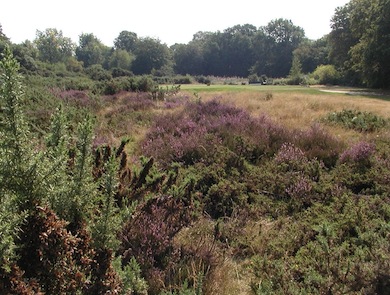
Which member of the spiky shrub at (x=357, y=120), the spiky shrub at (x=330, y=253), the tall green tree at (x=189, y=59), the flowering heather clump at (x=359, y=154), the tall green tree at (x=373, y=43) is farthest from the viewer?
the tall green tree at (x=189, y=59)

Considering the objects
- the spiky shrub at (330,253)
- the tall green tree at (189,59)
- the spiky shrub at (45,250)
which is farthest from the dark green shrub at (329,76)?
the tall green tree at (189,59)

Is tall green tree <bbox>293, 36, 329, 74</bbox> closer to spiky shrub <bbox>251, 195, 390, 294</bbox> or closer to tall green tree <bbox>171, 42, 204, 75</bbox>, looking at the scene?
tall green tree <bbox>171, 42, 204, 75</bbox>

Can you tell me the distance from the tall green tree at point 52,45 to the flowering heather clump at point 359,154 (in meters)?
84.1

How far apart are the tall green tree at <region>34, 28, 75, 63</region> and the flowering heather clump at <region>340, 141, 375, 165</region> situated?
84120 mm

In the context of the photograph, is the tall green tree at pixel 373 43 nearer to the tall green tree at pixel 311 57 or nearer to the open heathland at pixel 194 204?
the open heathland at pixel 194 204

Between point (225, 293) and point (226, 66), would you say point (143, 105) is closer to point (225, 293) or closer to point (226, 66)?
point (225, 293)

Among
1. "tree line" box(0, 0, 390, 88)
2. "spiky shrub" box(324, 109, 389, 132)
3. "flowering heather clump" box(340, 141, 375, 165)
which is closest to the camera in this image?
"flowering heather clump" box(340, 141, 375, 165)

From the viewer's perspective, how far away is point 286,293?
135 inches

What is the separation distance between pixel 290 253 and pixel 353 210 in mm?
1428

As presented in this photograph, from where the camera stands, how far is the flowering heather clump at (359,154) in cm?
684

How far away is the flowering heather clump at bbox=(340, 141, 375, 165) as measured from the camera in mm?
6840

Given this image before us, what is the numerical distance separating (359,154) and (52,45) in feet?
294

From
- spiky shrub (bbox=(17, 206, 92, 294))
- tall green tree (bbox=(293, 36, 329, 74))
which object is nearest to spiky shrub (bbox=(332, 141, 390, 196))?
spiky shrub (bbox=(17, 206, 92, 294))

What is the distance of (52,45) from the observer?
83.1 meters
